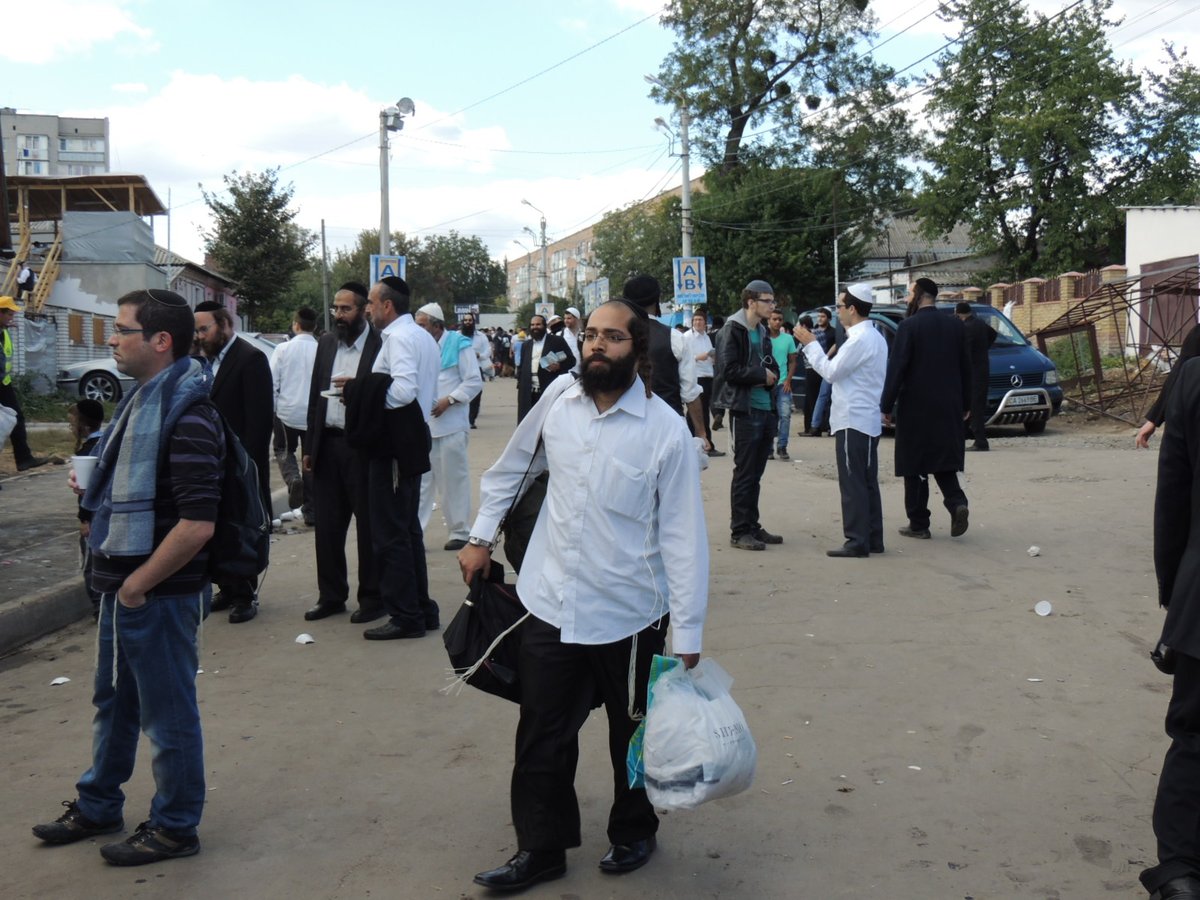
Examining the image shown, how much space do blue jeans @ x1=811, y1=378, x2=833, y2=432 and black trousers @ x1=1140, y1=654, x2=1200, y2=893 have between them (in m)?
15.7

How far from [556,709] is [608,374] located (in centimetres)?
105

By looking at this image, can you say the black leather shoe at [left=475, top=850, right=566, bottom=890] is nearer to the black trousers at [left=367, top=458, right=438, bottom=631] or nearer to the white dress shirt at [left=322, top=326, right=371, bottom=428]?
the black trousers at [left=367, top=458, right=438, bottom=631]

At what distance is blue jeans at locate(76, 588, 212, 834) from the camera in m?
3.88

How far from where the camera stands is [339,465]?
724cm

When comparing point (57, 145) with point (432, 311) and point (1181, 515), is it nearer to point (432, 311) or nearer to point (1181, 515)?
point (432, 311)

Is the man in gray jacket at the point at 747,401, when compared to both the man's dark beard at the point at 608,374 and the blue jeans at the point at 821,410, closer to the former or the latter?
the man's dark beard at the point at 608,374

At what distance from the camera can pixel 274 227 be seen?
46.8 m

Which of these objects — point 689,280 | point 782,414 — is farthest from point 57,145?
point 782,414

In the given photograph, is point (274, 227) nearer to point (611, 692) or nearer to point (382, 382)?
point (382, 382)

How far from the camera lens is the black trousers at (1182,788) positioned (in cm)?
340

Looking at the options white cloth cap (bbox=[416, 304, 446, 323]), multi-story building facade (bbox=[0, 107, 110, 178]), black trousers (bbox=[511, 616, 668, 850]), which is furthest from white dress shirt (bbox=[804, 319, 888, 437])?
multi-story building facade (bbox=[0, 107, 110, 178])

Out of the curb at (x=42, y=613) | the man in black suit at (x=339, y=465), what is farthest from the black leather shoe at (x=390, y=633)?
the curb at (x=42, y=613)

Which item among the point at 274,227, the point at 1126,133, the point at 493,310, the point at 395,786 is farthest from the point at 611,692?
the point at 493,310

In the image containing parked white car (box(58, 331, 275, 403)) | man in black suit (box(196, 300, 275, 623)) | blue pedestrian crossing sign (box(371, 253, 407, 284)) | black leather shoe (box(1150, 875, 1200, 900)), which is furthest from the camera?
parked white car (box(58, 331, 275, 403))
